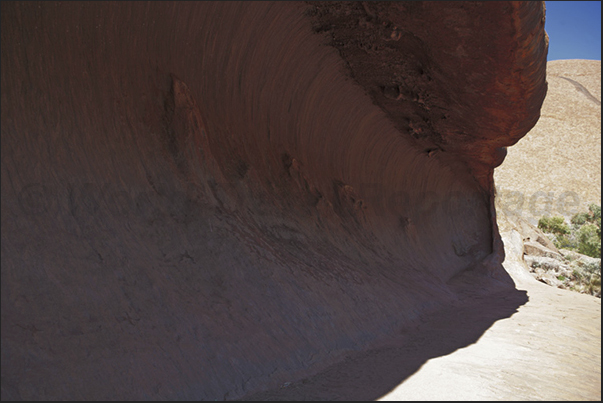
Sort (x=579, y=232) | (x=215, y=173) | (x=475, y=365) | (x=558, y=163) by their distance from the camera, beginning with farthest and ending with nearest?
1. (x=558, y=163)
2. (x=579, y=232)
3. (x=215, y=173)
4. (x=475, y=365)

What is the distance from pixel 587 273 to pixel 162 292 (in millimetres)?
12057

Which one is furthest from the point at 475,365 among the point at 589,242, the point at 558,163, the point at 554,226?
the point at 558,163

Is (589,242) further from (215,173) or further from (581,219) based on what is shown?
(215,173)

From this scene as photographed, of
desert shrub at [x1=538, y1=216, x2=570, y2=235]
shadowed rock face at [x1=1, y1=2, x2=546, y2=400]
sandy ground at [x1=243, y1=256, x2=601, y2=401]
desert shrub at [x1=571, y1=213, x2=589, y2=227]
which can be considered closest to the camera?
shadowed rock face at [x1=1, y1=2, x2=546, y2=400]

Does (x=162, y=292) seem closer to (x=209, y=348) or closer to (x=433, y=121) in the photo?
(x=209, y=348)

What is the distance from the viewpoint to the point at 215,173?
14.6 feet

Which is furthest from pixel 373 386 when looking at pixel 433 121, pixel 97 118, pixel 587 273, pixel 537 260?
pixel 587 273

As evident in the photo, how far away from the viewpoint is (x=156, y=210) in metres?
3.70

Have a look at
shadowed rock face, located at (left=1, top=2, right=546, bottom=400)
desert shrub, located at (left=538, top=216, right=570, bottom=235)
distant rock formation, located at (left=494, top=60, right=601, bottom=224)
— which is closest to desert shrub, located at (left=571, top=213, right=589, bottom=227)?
distant rock formation, located at (left=494, top=60, right=601, bottom=224)

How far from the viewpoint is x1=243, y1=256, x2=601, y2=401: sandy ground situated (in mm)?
3004

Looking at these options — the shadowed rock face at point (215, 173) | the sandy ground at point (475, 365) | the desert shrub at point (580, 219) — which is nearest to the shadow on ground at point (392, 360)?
the sandy ground at point (475, 365)

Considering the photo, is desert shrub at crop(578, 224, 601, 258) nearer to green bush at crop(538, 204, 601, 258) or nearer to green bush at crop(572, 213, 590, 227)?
green bush at crop(538, 204, 601, 258)

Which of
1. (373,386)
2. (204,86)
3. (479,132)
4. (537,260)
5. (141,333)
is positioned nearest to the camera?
(141,333)

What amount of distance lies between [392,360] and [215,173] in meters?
2.47
